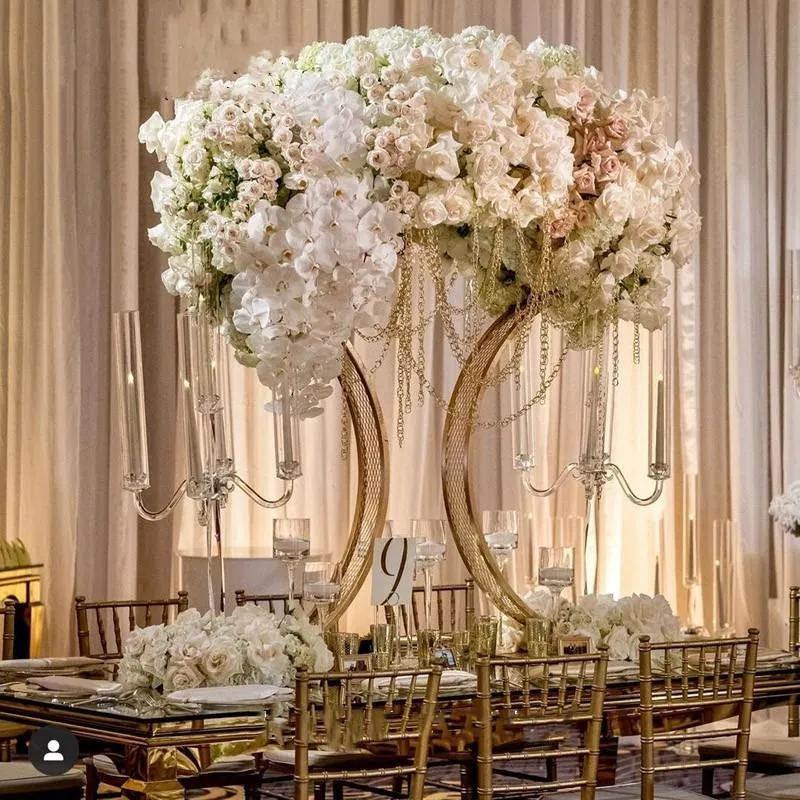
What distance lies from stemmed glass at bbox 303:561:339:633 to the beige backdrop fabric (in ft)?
3.90

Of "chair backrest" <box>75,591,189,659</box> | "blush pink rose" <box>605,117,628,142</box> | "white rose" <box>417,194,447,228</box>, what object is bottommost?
"chair backrest" <box>75,591,189,659</box>

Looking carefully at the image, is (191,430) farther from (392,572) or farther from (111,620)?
(111,620)

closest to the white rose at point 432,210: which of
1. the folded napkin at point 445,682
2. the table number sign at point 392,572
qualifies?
the table number sign at point 392,572

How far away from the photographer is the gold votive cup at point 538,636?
13.1 ft

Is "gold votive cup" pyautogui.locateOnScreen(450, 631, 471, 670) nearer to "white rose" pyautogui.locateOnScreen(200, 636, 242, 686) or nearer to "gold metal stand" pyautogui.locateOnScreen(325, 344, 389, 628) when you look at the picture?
"gold metal stand" pyautogui.locateOnScreen(325, 344, 389, 628)

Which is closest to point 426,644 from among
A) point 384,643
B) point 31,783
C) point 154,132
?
point 384,643

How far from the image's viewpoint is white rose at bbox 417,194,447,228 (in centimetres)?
391

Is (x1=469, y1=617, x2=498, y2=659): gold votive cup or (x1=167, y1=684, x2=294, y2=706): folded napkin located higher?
(x1=469, y1=617, x2=498, y2=659): gold votive cup

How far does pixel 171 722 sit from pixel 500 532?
4.68 ft

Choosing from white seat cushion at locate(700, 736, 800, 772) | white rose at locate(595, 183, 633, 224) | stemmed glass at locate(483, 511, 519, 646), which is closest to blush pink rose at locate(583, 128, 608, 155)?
white rose at locate(595, 183, 633, 224)

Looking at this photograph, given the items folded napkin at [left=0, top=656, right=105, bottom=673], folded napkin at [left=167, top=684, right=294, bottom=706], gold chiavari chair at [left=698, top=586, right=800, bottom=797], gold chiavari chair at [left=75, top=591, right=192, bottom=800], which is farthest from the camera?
gold chiavari chair at [left=698, top=586, right=800, bottom=797]

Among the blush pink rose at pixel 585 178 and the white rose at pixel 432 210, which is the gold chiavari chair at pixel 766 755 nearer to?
the blush pink rose at pixel 585 178

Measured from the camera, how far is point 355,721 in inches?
124

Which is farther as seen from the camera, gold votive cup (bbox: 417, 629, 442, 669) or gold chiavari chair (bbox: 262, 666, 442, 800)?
gold votive cup (bbox: 417, 629, 442, 669)
